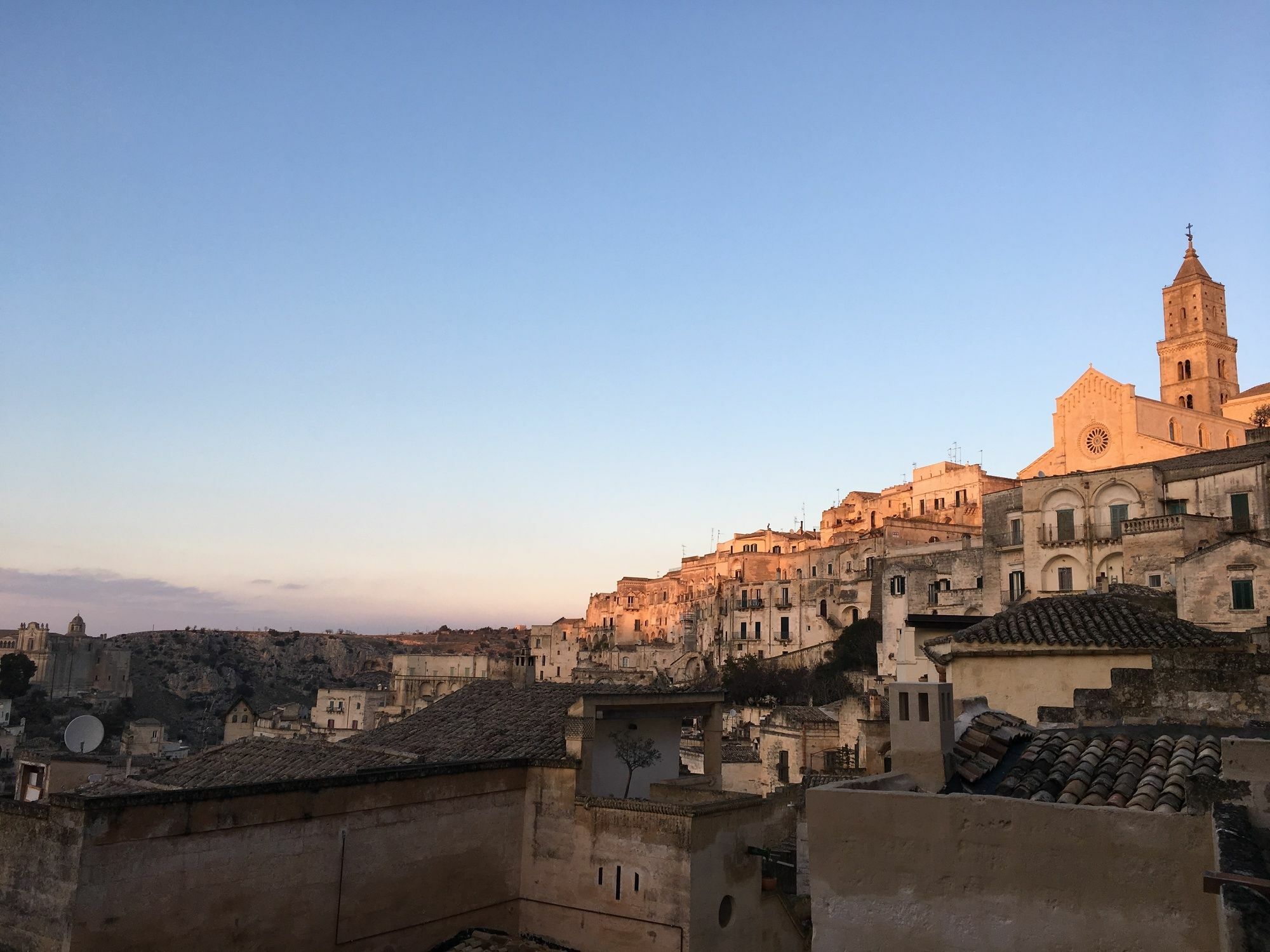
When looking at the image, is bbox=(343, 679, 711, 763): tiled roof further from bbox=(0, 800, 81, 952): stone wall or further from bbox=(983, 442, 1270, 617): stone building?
bbox=(983, 442, 1270, 617): stone building

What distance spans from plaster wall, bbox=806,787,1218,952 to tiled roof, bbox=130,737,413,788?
1245 cm

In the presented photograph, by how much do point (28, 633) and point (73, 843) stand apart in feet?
420

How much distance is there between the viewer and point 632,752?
717 inches

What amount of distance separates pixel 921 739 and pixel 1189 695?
4.36 metres

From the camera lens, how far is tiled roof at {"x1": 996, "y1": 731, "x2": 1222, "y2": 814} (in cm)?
643

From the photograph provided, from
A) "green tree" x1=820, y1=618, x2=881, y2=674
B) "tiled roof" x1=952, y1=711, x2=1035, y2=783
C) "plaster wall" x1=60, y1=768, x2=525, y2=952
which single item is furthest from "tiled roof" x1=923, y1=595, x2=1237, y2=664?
"green tree" x1=820, y1=618, x2=881, y2=674

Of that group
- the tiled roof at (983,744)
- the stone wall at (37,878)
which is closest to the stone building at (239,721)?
the stone wall at (37,878)

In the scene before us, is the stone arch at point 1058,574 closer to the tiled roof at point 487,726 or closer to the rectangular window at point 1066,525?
the rectangular window at point 1066,525

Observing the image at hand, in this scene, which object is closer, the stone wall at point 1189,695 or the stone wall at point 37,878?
the stone wall at point 1189,695

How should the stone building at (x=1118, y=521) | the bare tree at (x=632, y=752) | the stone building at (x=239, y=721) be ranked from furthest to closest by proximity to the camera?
the stone building at (x=239, y=721), the stone building at (x=1118, y=521), the bare tree at (x=632, y=752)

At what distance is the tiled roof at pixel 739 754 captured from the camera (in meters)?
35.7

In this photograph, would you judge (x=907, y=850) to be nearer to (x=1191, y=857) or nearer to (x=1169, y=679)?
(x=1191, y=857)

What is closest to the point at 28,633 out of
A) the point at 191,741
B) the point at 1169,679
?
the point at 191,741

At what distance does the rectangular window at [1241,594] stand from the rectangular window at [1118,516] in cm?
1608
